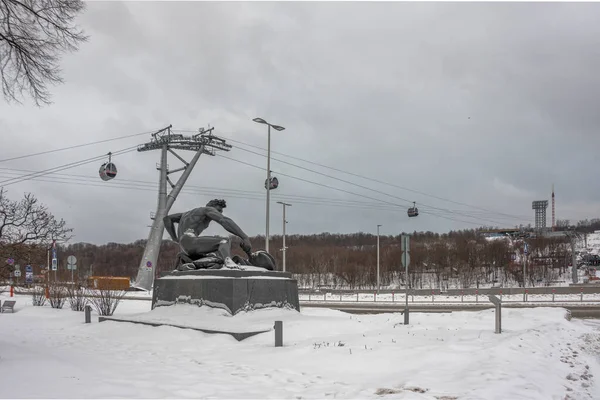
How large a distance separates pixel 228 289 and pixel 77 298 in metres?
11.8

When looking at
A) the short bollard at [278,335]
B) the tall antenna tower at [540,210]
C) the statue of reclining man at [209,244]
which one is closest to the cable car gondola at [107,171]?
the statue of reclining man at [209,244]

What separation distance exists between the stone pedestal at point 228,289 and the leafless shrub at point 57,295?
10.1 meters

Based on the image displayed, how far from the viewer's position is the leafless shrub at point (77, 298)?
75.8ft

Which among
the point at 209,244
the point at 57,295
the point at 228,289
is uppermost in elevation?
the point at 209,244

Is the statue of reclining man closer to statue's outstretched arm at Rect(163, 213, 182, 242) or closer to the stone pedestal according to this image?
statue's outstretched arm at Rect(163, 213, 182, 242)

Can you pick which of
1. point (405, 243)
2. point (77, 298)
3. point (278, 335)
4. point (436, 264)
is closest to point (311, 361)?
point (278, 335)

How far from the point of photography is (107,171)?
38969 mm

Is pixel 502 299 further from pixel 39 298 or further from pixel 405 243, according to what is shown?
pixel 39 298

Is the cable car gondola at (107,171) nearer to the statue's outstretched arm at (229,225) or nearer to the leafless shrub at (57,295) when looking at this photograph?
the leafless shrub at (57,295)

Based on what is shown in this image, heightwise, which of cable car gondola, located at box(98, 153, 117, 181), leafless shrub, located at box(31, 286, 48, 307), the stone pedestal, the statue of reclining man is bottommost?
leafless shrub, located at box(31, 286, 48, 307)

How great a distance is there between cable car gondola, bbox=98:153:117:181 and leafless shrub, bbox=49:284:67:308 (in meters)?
15.3

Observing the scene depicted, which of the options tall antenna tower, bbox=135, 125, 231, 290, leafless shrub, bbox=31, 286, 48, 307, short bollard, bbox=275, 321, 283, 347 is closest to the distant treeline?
tall antenna tower, bbox=135, 125, 231, 290

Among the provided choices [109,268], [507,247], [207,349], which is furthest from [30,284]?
[109,268]

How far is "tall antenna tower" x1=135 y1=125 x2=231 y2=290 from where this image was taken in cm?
4891
